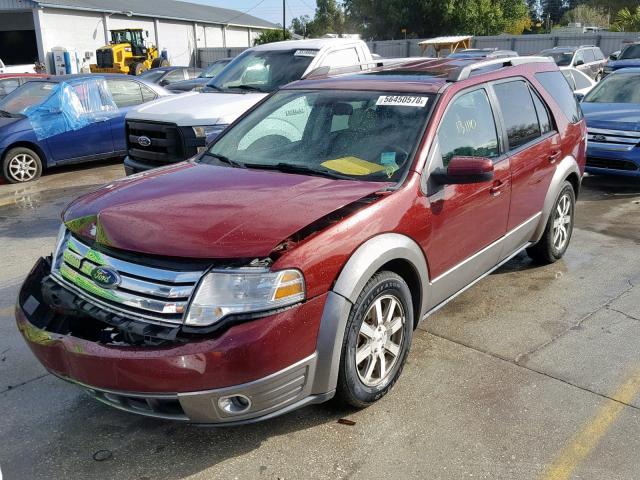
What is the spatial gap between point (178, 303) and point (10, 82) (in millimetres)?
12757

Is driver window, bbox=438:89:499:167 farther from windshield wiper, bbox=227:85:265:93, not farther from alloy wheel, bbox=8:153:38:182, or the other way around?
alloy wheel, bbox=8:153:38:182

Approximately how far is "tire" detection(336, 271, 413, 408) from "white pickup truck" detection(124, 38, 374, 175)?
3.30 m

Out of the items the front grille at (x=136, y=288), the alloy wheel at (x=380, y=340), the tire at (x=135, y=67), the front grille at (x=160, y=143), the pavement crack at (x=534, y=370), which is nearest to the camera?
the front grille at (x=136, y=288)

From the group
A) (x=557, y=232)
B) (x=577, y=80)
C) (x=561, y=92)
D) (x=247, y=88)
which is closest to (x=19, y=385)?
(x=557, y=232)

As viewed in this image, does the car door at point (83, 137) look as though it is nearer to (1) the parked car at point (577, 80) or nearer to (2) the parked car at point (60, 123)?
(2) the parked car at point (60, 123)

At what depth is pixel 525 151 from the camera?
4.54m

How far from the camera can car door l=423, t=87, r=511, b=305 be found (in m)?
3.64

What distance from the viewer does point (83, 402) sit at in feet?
11.3

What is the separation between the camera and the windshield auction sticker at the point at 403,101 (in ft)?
12.6

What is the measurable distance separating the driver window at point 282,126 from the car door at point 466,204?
988mm

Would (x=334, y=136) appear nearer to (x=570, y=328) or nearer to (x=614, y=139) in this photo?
(x=570, y=328)

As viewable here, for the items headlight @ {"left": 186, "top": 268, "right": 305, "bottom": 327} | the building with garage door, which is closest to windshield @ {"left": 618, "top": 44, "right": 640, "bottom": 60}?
headlight @ {"left": 186, "top": 268, "right": 305, "bottom": 327}

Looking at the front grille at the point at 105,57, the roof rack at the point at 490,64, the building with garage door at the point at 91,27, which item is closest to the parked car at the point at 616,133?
the roof rack at the point at 490,64

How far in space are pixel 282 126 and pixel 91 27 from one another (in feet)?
124
